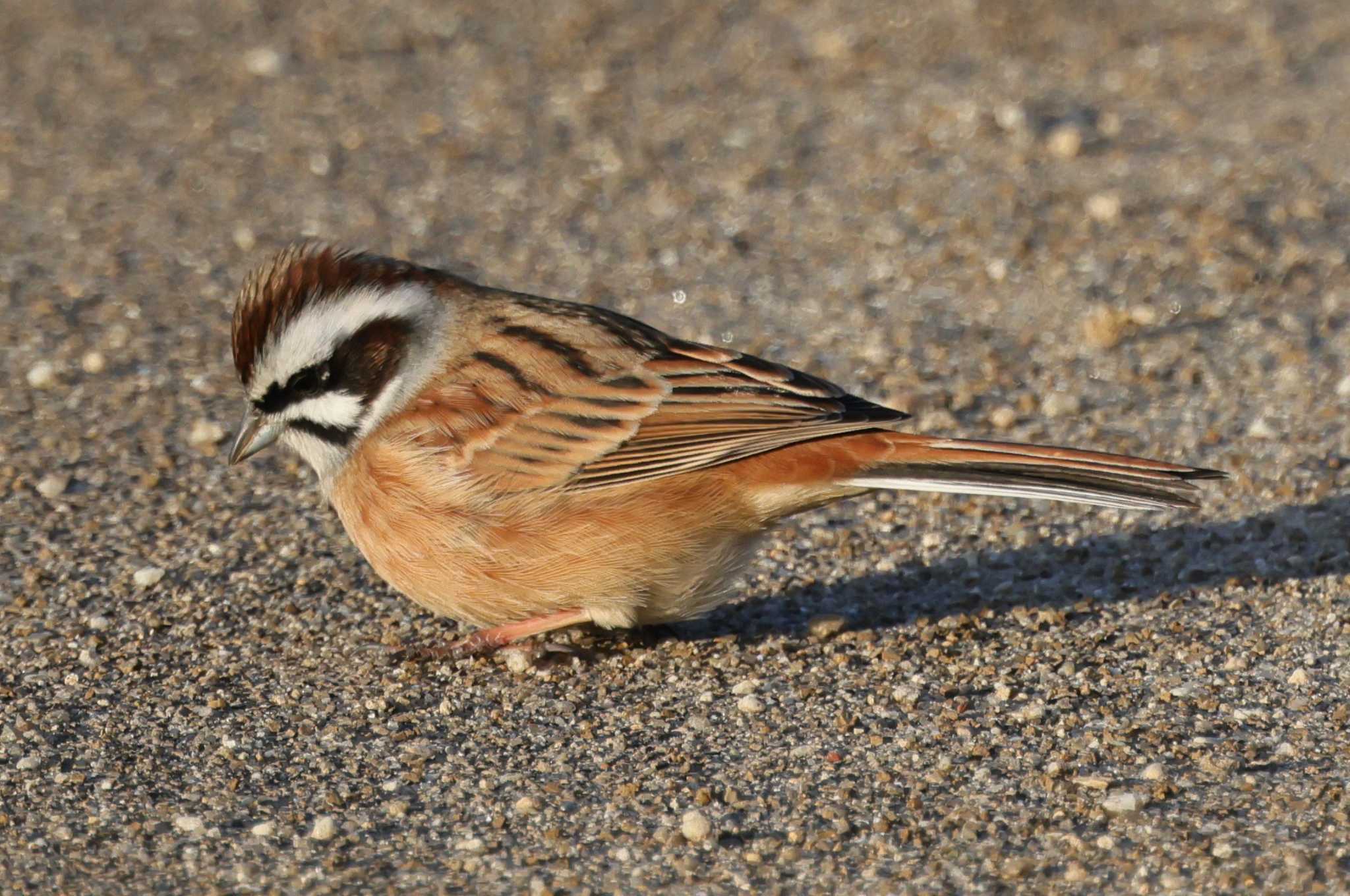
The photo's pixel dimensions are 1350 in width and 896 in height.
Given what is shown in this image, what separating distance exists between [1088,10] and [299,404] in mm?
7304

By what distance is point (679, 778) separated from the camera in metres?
4.90

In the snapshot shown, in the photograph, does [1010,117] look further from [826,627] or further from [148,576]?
[148,576]

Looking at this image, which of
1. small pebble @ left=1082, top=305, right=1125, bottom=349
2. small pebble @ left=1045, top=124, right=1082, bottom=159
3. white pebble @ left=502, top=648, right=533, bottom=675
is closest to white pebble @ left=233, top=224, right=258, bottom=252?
white pebble @ left=502, top=648, right=533, bottom=675

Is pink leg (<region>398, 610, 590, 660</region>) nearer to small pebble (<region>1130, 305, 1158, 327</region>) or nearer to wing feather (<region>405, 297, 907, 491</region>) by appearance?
wing feather (<region>405, 297, 907, 491</region>)

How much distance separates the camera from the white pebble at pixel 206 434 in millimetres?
6996

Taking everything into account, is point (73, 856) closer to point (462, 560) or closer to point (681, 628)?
point (462, 560)

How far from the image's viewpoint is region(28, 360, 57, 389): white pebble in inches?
291

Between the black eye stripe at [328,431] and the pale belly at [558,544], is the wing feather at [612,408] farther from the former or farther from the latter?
the black eye stripe at [328,431]

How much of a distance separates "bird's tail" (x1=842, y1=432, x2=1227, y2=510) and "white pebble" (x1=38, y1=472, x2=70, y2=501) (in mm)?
2984

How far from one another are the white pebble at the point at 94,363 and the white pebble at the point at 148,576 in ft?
5.56

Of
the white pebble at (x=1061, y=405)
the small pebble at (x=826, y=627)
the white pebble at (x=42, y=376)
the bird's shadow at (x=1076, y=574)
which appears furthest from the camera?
the white pebble at (x=42, y=376)

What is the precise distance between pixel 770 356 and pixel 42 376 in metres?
2.96

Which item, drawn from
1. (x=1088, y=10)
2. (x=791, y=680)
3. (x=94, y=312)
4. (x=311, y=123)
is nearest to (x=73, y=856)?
(x=791, y=680)

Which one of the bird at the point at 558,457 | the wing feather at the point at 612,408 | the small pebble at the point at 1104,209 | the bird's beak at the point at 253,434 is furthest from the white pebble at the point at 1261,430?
the bird's beak at the point at 253,434
